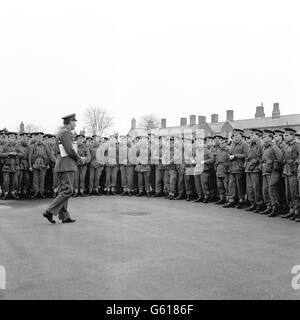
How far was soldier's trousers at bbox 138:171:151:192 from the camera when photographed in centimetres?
1495

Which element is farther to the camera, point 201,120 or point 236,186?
point 201,120

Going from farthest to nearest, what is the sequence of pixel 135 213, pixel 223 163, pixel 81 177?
pixel 81 177, pixel 223 163, pixel 135 213

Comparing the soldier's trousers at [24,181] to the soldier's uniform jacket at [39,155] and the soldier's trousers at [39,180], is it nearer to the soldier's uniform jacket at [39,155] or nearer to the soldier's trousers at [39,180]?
the soldier's trousers at [39,180]

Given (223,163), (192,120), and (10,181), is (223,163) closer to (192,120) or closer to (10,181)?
(10,181)

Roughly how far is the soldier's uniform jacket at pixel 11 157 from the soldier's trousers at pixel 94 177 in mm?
2756

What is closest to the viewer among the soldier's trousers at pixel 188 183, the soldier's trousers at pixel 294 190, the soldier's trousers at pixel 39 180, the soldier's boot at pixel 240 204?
the soldier's trousers at pixel 294 190

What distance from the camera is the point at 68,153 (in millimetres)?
8516

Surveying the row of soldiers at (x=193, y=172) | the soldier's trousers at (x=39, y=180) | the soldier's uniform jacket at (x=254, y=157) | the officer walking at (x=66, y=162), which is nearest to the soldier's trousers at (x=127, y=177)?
the row of soldiers at (x=193, y=172)

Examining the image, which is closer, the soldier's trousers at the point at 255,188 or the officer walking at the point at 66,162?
the officer walking at the point at 66,162

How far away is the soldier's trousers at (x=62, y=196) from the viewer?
8250 mm

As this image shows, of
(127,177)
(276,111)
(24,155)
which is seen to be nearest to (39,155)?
(24,155)

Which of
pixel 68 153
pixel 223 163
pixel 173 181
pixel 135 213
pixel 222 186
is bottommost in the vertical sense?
pixel 135 213

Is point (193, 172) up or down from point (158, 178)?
up

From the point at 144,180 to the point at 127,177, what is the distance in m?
0.73
